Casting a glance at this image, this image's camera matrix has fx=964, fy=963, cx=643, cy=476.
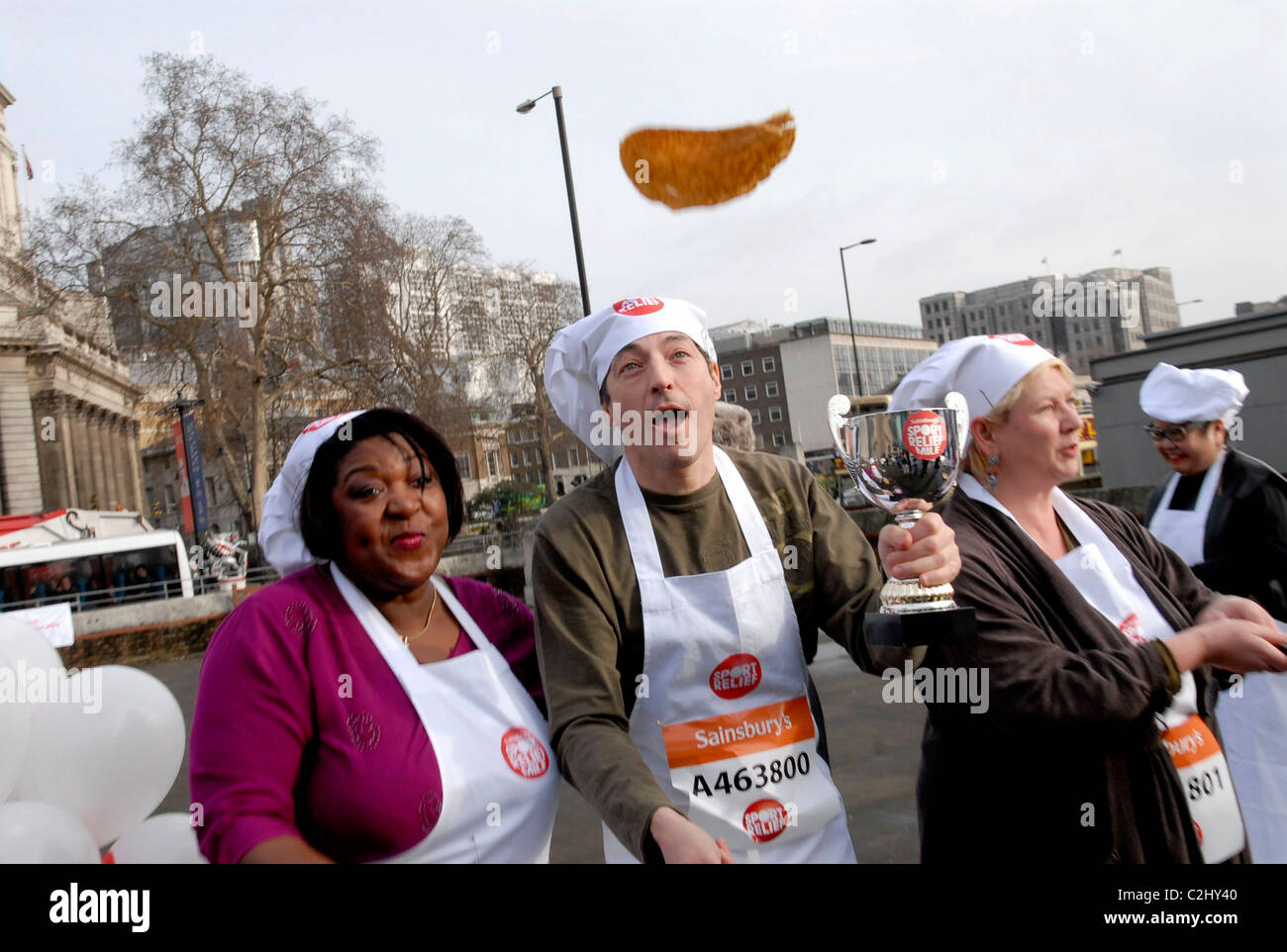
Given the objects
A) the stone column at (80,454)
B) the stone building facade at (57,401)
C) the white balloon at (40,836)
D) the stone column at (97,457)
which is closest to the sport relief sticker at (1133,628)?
the white balloon at (40,836)

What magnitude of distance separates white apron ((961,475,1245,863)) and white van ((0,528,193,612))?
22.7 meters

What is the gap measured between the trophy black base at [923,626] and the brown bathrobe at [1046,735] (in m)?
0.31

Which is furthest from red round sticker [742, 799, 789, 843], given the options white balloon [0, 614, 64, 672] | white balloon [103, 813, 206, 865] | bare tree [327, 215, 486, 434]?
bare tree [327, 215, 486, 434]

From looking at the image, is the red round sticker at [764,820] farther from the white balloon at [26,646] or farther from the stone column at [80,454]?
the stone column at [80,454]

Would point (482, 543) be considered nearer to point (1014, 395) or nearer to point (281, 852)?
point (1014, 395)

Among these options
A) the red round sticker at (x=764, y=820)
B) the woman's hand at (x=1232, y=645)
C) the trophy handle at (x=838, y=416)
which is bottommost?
the red round sticker at (x=764, y=820)

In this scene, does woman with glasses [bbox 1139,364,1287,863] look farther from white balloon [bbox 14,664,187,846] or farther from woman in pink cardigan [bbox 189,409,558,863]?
white balloon [bbox 14,664,187,846]

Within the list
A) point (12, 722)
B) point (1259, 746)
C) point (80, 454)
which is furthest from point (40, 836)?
point (80, 454)

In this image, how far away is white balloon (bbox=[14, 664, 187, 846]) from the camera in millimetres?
2555

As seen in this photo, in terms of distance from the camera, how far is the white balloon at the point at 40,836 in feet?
6.83

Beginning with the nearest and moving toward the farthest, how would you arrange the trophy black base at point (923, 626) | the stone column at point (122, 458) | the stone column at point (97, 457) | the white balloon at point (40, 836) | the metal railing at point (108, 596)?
the trophy black base at point (923, 626) < the white balloon at point (40, 836) < the metal railing at point (108, 596) < the stone column at point (97, 457) < the stone column at point (122, 458)

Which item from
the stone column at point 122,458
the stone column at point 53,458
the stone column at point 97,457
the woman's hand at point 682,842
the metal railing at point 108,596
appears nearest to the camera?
the woman's hand at point 682,842
